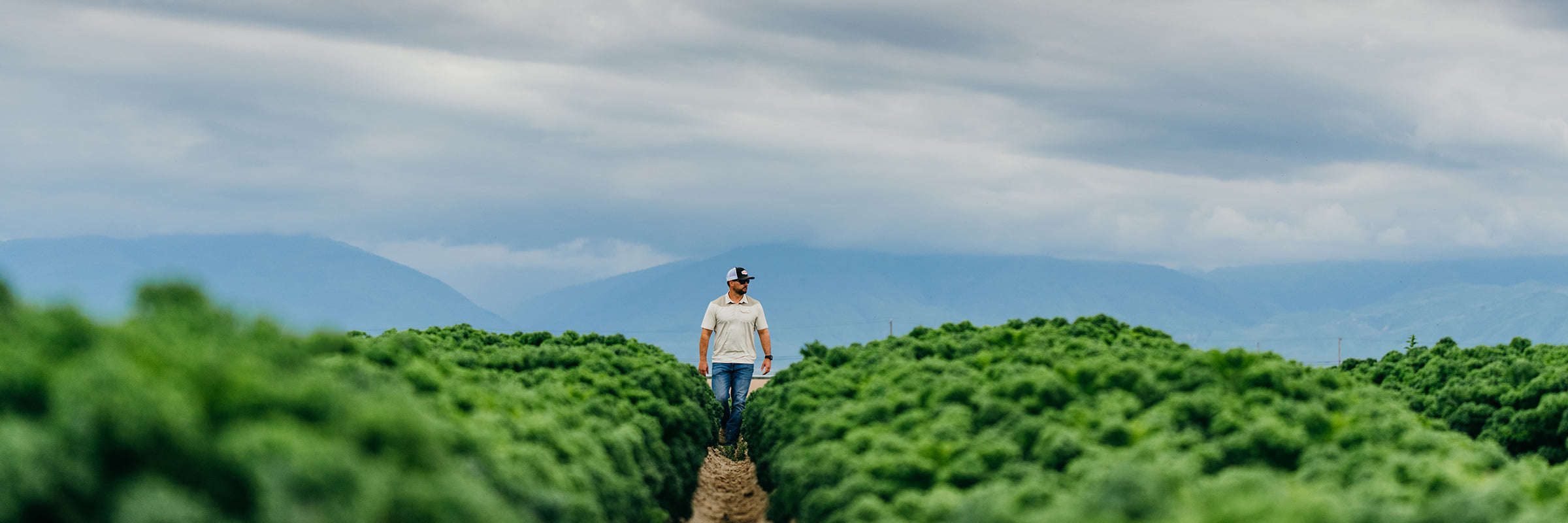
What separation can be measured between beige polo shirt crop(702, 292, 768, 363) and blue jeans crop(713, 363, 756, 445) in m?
0.17

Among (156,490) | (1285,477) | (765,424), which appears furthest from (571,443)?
(765,424)

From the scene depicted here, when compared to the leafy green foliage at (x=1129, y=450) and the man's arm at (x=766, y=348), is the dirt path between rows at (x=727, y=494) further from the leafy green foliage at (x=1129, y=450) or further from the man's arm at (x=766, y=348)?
the leafy green foliage at (x=1129, y=450)

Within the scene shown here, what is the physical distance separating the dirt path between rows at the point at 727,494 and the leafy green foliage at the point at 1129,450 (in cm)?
339

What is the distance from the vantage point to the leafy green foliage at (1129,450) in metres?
7.27

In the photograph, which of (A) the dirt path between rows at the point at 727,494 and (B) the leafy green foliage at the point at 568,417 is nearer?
(B) the leafy green foliage at the point at 568,417

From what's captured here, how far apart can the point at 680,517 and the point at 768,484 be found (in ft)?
5.42

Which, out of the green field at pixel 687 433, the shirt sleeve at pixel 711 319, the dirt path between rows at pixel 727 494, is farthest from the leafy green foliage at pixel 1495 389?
the shirt sleeve at pixel 711 319

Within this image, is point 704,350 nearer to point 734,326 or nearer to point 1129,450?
point 734,326

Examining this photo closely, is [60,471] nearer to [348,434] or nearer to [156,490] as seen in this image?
[156,490]

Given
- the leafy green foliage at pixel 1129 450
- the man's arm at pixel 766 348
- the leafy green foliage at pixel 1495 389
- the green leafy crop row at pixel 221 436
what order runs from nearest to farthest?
the green leafy crop row at pixel 221 436, the leafy green foliage at pixel 1129 450, the leafy green foliage at pixel 1495 389, the man's arm at pixel 766 348

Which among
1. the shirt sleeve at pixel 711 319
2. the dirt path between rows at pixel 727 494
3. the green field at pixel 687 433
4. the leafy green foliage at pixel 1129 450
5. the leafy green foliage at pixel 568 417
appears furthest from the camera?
the shirt sleeve at pixel 711 319

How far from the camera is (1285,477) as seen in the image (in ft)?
29.5

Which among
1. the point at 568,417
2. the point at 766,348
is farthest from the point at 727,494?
the point at 568,417

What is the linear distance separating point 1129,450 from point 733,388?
13.8 metres
